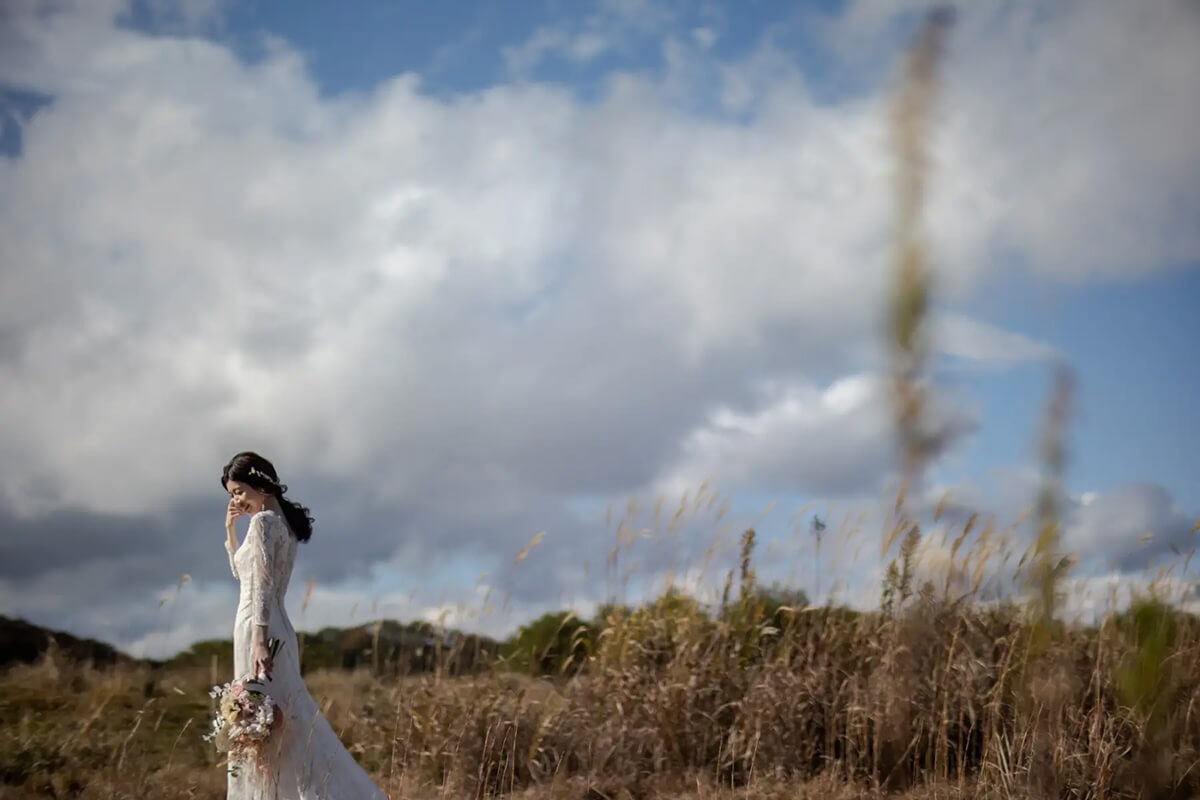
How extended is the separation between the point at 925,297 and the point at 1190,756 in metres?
4.29

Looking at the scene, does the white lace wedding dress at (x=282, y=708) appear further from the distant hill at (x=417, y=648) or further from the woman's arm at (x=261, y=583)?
the distant hill at (x=417, y=648)

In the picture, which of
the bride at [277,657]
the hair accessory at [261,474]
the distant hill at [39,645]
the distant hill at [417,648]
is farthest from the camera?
the distant hill at [39,645]

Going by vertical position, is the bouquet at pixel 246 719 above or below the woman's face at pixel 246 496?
below

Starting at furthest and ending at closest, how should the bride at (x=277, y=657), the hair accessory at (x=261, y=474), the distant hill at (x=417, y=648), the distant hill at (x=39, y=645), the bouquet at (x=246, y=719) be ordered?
the distant hill at (x=39, y=645) < the distant hill at (x=417, y=648) < the hair accessory at (x=261, y=474) < the bride at (x=277, y=657) < the bouquet at (x=246, y=719)

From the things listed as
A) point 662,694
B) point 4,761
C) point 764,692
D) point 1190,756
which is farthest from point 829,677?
point 4,761

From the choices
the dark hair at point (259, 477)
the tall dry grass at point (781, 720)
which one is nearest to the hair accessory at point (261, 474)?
the dark hair at point (259, 477)

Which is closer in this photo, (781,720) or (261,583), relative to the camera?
(261,583)

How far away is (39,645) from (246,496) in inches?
269

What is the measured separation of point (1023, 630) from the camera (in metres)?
5.61

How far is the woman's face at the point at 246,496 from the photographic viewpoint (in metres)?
4.03

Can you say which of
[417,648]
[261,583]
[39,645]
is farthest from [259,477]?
[39,645]

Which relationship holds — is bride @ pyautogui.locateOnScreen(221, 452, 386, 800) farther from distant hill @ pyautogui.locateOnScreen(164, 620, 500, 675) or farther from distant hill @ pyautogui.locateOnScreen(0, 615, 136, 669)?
distant hill @ pyautogui.locateOnScreen(0, 615, 136, 669)

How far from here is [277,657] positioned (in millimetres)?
3910

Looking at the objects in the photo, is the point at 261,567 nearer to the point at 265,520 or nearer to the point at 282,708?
the point at 265,520
